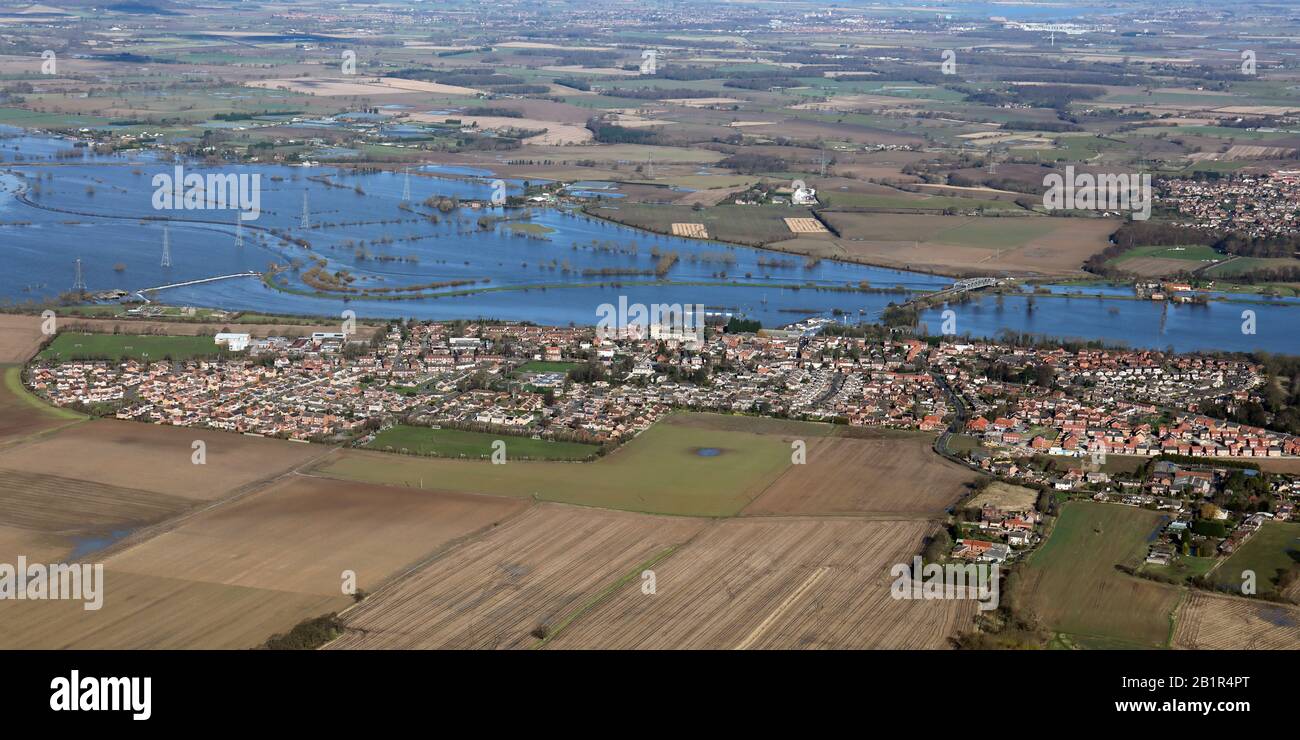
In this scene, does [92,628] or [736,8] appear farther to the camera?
[736,8]

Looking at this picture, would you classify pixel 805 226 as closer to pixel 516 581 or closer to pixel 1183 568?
pixel 1183 568

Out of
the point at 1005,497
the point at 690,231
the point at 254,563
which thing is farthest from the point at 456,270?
the point at 254,563

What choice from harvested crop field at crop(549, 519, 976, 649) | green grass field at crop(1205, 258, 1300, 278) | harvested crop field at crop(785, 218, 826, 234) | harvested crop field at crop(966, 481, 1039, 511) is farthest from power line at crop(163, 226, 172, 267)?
green grass field at crop(1205, 258, 1300, 278)

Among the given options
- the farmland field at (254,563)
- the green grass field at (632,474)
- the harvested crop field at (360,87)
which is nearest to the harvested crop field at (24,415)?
the farmland field at (254,563)

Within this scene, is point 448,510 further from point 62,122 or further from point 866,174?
point 62,122
